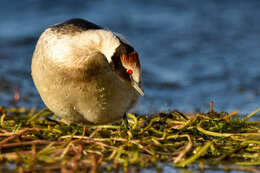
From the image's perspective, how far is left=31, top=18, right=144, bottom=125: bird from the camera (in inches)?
180

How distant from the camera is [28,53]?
1373cm

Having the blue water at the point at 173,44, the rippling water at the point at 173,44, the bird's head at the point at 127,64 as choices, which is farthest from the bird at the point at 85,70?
the rippling water at the point at 173,44

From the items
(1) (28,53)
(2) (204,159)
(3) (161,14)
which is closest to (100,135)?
(2) (204,159)

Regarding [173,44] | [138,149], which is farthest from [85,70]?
[173,44]

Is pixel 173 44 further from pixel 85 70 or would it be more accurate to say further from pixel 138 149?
pixel 138 149

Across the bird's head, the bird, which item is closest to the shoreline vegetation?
the bird

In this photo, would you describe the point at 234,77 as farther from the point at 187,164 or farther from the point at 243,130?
the point at 187,164

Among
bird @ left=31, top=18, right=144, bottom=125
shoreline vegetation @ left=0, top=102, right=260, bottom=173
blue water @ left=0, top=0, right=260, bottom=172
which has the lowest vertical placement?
shoreline vegetation @ left=0, top=102, right=260, bottom=173

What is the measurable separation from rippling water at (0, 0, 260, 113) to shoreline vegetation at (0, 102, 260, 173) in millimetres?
1926

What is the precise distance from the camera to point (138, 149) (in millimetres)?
4102

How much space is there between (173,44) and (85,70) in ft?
34.2

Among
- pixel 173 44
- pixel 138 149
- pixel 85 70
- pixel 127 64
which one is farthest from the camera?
pixel 173 44

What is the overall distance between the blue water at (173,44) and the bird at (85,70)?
194 centimetres

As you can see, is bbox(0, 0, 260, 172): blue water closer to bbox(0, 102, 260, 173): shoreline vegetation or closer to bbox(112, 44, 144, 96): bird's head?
bbox(0, 102, 260, 173): shoreline vegetation
